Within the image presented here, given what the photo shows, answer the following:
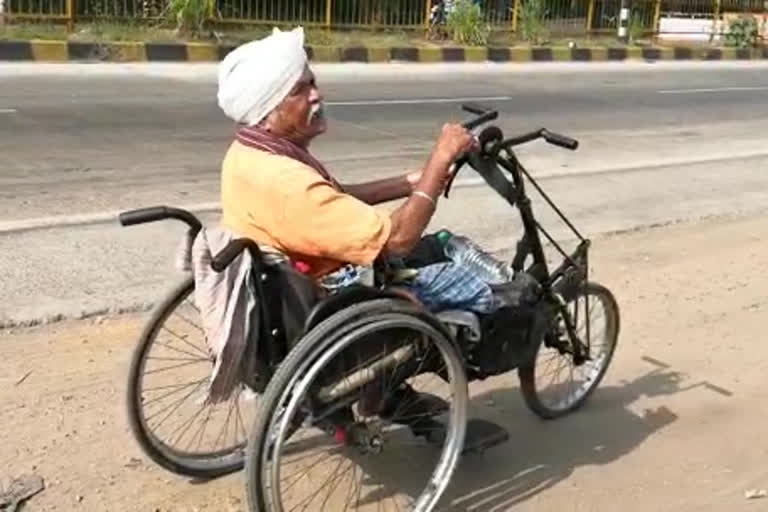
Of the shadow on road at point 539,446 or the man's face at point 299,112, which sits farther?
the shadow on road at point 539,446

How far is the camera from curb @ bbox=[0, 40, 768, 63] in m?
14.1

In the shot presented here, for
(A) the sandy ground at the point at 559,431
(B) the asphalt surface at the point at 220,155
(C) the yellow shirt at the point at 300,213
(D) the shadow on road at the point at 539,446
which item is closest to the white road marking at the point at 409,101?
(B) the asphalt surface at the point at 220,155

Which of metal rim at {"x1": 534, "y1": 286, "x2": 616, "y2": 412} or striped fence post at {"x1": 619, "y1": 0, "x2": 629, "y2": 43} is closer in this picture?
metal rim at {"x1": 534, "y1": 286, "x2": 616, "y2": 412}

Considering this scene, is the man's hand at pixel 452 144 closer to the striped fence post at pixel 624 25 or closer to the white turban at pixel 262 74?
the white turban at pixel 262 74

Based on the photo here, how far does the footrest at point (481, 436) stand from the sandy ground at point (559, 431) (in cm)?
16

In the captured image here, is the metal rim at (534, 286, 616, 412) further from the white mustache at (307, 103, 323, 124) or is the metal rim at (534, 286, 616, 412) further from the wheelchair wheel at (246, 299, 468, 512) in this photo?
the white mustache at (307, 103, 323, 124)

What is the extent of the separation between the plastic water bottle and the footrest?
469mm

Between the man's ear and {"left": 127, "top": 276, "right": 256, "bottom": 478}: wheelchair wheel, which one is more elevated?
the man's ear

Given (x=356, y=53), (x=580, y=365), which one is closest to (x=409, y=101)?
(x=356, y=53)

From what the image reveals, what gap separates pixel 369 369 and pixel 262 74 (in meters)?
0.84

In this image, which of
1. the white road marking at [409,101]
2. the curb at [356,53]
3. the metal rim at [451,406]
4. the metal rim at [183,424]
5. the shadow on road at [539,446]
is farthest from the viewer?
the curb at [356,53]

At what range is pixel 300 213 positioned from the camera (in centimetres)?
279

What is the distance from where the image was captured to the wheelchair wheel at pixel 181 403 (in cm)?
329

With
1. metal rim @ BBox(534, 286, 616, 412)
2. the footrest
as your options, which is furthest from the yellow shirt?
metal rim @ BBox(534, 286, 616, 412)
